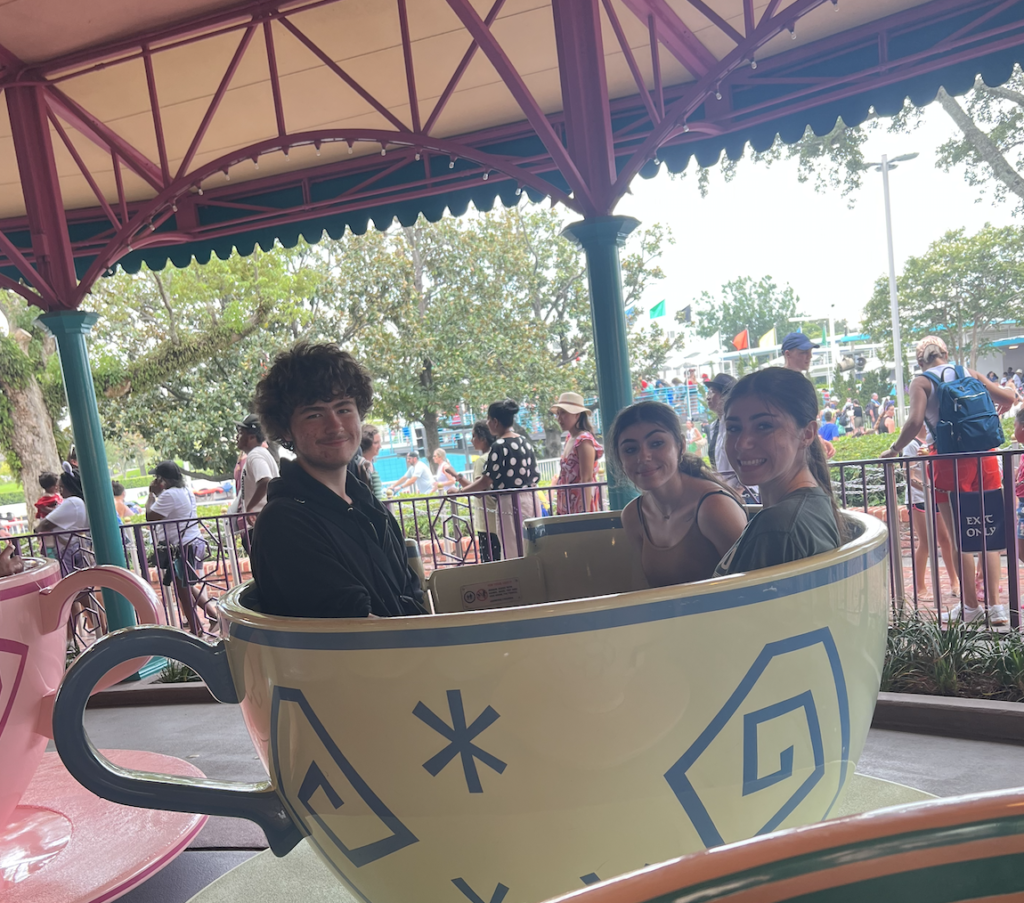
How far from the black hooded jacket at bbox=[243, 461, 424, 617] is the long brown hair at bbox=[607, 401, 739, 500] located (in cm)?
47

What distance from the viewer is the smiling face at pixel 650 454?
1.46 meters

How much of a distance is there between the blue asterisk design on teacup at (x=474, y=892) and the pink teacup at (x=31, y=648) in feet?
2.43

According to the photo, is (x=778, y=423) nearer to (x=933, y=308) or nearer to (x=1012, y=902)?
(x=1012, y=902)

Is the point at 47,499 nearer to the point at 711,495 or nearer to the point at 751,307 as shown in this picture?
the point at 711,495

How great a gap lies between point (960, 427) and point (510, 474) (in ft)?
6.82

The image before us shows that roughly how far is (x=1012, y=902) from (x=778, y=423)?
3.42 feet

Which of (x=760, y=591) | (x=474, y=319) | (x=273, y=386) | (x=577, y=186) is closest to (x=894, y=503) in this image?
(x=577, y=186)

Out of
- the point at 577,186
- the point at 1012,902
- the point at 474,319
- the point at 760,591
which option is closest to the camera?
the point at 1012,902

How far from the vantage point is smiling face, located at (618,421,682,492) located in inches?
57.6

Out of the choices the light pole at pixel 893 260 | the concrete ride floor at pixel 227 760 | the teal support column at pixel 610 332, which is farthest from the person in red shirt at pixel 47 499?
the light pole at pixel 893 260

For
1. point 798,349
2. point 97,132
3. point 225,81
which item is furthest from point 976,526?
point 97,132

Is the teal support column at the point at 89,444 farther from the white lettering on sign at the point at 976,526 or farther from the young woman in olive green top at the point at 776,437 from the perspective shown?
the white lettering on sign at the point at 976,526

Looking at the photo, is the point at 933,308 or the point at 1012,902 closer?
the point at 1012,902

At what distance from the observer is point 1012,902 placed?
25 centimetres
